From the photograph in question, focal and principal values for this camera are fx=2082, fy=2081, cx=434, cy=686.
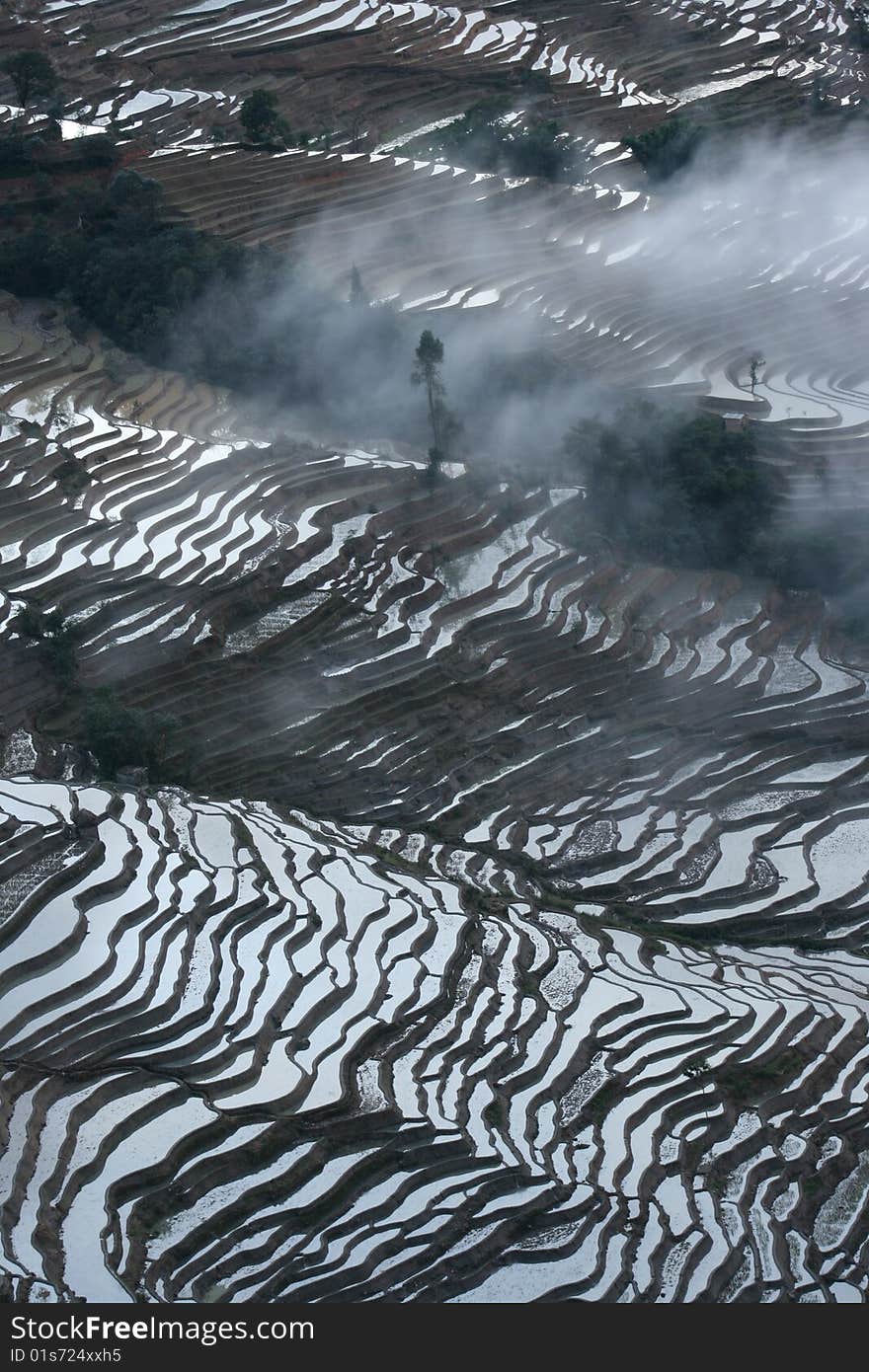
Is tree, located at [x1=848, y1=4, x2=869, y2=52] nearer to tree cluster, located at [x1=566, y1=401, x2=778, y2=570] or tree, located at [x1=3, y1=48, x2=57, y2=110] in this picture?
tree, located at [x1=3, y1=48, x2=57, y2=110]

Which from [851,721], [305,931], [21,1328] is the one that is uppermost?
[21,1328]

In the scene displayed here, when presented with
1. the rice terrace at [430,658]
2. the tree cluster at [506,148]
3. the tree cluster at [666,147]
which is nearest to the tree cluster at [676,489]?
the rice terrace at [430,658]

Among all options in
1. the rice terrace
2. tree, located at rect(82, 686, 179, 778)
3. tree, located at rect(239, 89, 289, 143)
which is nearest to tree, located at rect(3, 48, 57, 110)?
the rice terrace

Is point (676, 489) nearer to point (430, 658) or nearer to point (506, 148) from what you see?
point (430, 658)

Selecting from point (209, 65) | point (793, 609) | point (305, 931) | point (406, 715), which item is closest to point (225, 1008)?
point (305, 931)

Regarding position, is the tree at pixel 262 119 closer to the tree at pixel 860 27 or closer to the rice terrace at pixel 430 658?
the rice terrace at pixel 430 658

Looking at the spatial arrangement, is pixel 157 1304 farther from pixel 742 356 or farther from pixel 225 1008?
pixel 742 356
